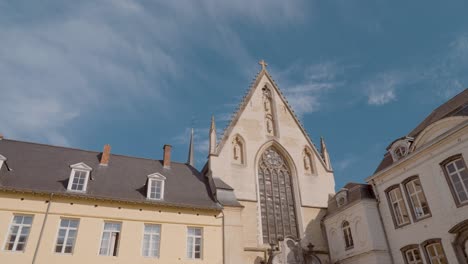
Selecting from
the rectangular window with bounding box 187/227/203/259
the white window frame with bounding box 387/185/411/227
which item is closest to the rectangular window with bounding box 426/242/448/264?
the white window frame with bounding box 387/185/411/227

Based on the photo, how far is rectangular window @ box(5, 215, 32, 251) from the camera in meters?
13.6

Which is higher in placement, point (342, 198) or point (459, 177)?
point (342, 198)

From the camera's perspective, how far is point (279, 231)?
1981 centimetres

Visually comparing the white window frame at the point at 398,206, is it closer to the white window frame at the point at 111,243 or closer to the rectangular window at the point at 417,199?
the rectangular window at the point at 417,199

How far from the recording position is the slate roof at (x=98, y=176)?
50.4ft

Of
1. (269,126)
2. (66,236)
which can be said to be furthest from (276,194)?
(66,236)

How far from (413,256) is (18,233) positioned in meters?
17.7

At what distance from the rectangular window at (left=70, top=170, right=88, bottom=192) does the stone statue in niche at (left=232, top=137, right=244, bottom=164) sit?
9.08 metres

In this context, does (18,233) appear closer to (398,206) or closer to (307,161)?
(307,161)

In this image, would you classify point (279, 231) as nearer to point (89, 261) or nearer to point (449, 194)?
point (449, 194)

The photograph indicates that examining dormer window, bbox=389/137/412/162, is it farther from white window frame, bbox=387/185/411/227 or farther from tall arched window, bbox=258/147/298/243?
tall arched window, bbox=258/147/298/243

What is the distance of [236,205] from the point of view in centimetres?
1775

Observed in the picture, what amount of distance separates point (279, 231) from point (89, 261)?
10734 millimetres

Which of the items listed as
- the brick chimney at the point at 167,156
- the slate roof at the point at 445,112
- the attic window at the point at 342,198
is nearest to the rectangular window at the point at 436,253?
the slate roof at the point at 445,112
